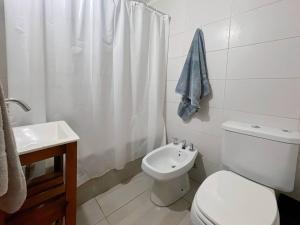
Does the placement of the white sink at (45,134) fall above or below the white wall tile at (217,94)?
below

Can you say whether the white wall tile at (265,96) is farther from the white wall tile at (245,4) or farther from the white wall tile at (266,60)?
the white wall tile at (245,4)

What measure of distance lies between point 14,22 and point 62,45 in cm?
→ 27

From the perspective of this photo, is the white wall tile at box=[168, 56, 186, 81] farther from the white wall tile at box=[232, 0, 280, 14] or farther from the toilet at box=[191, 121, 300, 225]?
the toilet at box=[191, 121, 300, 225]

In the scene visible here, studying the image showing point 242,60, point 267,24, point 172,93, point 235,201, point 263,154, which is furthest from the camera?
point 172,93

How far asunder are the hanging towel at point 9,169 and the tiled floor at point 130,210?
34.8 inches

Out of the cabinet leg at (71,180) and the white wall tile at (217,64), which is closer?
the cabinet leg at (71,180)

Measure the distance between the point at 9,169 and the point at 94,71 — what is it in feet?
3.18

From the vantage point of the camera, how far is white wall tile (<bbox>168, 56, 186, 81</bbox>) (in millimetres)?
1654

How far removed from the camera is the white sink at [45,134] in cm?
84

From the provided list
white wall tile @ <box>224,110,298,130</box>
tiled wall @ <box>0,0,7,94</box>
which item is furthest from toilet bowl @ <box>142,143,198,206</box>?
tiled wall @ <box>0,0,7,94</box>

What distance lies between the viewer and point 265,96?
1.14 metres

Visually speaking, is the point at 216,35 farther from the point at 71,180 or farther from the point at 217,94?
the point at 71,180

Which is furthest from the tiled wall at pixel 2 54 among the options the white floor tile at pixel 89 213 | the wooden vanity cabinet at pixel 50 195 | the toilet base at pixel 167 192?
the toilet base at pixel 167 192

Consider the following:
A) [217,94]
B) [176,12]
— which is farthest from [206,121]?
[176,12]
